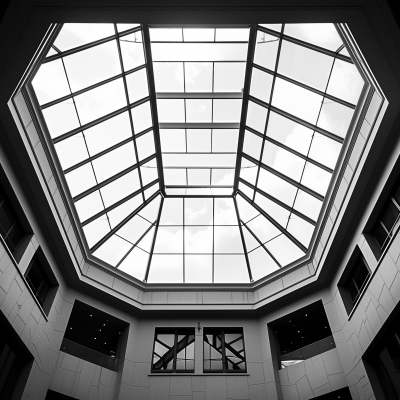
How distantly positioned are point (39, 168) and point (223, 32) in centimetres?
1015

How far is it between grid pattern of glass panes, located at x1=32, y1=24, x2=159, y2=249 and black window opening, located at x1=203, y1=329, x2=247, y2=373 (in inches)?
328

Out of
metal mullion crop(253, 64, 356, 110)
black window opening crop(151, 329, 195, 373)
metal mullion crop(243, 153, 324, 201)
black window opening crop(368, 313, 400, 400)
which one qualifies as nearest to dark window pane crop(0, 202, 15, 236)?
black window opening crop(151, 329, 195, 373)

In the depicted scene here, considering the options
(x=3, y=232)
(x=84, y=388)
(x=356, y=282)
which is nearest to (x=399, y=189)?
(x=356, y=282)

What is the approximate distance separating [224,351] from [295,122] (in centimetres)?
1302

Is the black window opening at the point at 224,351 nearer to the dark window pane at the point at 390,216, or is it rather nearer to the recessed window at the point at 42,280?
the recessed window at the point at 42,280

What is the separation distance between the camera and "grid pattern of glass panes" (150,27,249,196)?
59.7ft

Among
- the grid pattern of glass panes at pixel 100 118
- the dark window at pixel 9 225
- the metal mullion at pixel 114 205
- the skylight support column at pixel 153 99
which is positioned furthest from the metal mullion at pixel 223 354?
the dark window at pixel 9 225

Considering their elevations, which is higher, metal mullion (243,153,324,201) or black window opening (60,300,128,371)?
metal mullion (243,153,324,201)

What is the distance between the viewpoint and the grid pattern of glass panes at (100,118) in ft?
51.1

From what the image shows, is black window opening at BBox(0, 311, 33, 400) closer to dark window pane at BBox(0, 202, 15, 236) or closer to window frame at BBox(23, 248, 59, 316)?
window frame at BBox(23, 248, 59, 316)

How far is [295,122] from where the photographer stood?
18734 mm

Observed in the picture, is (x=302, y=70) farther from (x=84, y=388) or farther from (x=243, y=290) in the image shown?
(x=84, y=388)

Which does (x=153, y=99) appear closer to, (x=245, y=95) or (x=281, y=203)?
(x=245, y=95)

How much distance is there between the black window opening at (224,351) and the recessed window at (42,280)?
29.3 feet
